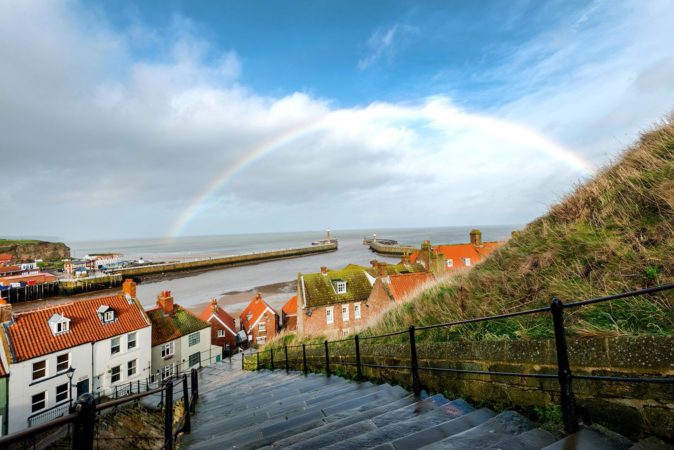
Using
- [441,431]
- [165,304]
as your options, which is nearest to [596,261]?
[441,431]

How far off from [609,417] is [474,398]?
1.56 metres

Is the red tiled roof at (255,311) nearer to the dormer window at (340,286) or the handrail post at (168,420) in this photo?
the dormer window at (340,286)

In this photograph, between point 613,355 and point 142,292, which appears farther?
point 142,292

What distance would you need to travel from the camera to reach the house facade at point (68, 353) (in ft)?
59.7

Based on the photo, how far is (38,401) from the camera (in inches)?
746

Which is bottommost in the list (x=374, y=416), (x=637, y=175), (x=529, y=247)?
(x=374, y=416)

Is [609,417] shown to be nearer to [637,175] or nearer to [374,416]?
[374,416]

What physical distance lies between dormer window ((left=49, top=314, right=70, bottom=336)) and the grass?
24.1m

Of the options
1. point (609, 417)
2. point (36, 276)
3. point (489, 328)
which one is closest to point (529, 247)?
point (489, 328)

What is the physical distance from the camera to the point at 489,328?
194 inches

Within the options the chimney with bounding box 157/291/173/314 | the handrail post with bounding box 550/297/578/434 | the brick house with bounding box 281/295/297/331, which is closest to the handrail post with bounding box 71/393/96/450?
the handrail post with bounding box 550/297/578/434

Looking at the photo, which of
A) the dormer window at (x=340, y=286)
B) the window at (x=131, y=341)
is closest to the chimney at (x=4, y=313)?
the window at (x=131, y=341)

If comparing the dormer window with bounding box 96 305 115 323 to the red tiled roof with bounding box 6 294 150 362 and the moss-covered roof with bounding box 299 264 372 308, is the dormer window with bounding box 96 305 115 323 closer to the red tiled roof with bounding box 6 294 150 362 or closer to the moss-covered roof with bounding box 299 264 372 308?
the red tiled roof with bounding box 6 294 150 362

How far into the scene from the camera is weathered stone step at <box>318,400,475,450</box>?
3.25 m
